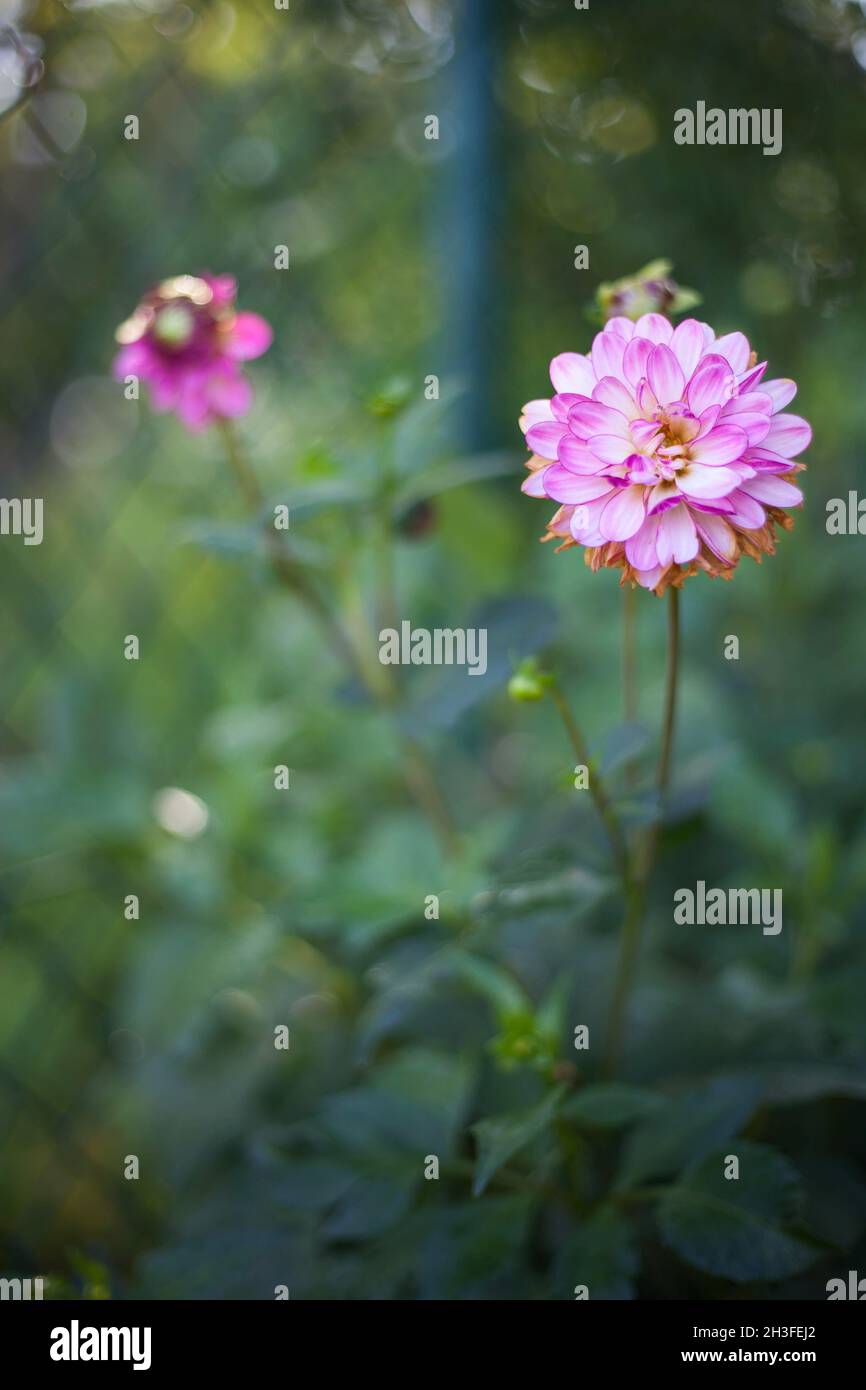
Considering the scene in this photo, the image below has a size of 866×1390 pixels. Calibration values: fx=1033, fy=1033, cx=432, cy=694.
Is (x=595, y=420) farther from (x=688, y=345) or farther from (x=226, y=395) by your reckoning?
(x=226, y=395)

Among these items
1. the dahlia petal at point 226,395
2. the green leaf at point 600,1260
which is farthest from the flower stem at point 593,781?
the dahlia petal at point 226,395

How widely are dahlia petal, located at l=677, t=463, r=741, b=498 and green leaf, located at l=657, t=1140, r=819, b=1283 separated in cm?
39

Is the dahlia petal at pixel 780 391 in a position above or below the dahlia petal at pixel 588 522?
above

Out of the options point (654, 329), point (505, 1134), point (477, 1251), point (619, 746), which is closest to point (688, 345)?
point (654, 329)

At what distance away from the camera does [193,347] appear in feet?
2.46

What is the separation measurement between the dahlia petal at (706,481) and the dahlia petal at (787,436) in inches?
1.9

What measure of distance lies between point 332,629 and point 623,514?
1.40ft

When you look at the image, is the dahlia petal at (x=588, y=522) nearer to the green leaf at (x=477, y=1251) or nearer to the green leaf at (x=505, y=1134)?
the green leaf at (x=505, y=1134)

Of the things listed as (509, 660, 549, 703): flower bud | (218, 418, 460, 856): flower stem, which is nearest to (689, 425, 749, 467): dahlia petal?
(509, 660, 549, 703): flower bud

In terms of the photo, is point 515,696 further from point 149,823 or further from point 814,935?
point 149,823

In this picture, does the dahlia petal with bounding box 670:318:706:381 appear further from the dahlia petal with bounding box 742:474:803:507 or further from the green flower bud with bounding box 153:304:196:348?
the green flower bud with bounding box 153:304:196:348

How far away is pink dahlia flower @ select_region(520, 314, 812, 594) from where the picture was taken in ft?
1.63

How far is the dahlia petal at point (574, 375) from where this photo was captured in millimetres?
539

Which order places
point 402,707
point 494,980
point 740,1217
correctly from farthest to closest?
point 402,707 < point 494,980 < point 740,1217
